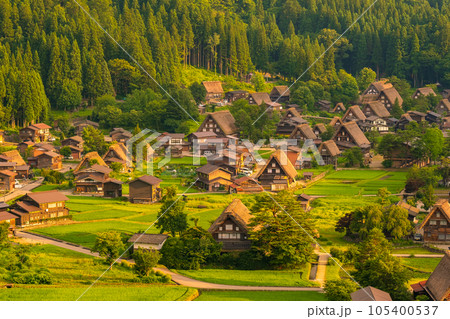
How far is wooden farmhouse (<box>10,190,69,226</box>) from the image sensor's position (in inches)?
1489

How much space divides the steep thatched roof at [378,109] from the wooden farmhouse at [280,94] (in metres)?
10.3

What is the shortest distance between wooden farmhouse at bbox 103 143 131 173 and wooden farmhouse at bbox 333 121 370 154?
17.9m

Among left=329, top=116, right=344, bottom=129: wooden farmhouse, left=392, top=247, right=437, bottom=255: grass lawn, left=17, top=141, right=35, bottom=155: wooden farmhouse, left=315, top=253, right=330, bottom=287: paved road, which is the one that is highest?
left=329, top=116, right=344, bottom=129: wooden farmhouse

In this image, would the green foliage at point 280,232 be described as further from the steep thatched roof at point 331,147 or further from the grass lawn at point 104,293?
the steep thatched roof at point 331,147

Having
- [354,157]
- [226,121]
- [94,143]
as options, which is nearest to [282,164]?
[354,157]

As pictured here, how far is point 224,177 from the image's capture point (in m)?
47.6

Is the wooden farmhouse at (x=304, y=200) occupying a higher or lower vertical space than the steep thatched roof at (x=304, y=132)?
lower

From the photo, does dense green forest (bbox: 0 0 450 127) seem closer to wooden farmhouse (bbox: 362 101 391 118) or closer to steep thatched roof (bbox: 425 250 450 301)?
wooden farmhouse (bbox: 362 101 391 118)

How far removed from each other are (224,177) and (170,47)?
114 feet

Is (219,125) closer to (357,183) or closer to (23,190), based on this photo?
(357,183)

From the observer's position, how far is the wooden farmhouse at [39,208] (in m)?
37.8

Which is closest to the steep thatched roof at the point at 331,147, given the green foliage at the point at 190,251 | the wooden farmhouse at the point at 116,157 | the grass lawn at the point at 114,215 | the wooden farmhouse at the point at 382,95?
the grass lawn at the point at 114,215

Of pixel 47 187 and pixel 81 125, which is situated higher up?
pixel 81 125

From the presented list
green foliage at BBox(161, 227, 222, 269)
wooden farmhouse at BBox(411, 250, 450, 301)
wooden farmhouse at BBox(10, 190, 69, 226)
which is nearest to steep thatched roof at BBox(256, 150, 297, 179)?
wooden farmhouse at BBox(10, 190, 69, 226)
